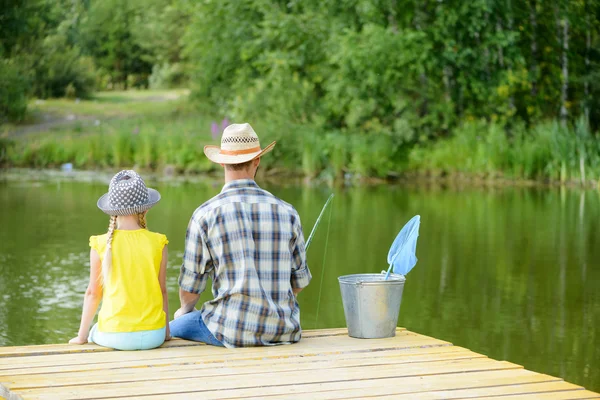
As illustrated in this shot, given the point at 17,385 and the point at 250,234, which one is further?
the point at 250,234

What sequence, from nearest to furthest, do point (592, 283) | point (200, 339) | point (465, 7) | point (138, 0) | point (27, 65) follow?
point (200, 339), point (592, 283), point (465, 7), point (27, 65), point (138, 0)

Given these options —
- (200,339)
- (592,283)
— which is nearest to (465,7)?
(592,283)

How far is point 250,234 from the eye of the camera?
165 inches

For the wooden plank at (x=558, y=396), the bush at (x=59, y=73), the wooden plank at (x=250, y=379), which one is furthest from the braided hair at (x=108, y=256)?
the bush at (x=59, y=73)

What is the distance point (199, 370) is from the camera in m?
3.88

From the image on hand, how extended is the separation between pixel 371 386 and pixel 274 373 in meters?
0.37

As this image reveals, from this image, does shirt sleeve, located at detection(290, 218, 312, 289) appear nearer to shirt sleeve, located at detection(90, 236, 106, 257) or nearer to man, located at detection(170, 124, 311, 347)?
man, located at detection(170, 124, 311, 347)

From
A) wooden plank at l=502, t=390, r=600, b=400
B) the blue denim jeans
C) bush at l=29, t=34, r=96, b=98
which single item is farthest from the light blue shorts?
bush at l=29, t=34, r=96, b=98

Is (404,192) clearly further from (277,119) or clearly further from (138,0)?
(138,0)

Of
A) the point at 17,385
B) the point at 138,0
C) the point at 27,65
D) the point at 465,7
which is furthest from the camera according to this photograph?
the point at 138,0

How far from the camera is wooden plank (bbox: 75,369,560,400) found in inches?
139

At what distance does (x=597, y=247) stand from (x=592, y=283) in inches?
87.2

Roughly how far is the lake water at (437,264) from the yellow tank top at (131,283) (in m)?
2.54

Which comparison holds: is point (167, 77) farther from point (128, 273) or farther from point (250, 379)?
point (250, 379)
